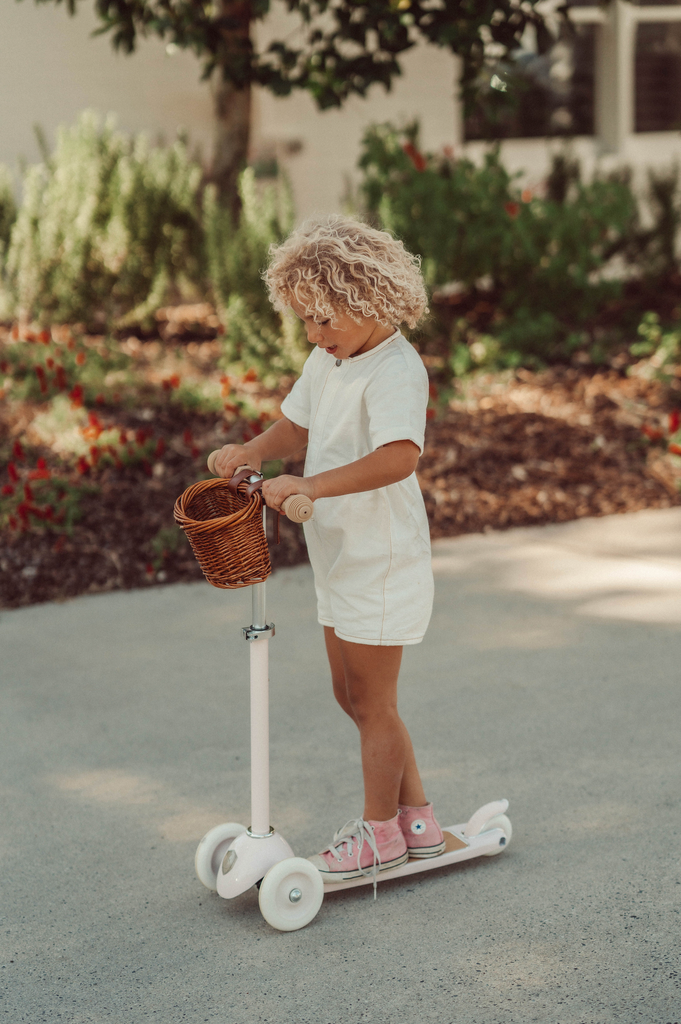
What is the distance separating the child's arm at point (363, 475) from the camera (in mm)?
2264

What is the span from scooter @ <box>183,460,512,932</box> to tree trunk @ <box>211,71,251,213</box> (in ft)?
19.0

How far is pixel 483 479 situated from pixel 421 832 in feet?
10.6

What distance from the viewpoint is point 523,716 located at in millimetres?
3500

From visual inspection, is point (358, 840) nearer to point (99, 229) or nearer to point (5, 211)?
point (99, 229)

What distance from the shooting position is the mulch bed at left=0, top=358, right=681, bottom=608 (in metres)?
4.82

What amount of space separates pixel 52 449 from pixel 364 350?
3.46 m

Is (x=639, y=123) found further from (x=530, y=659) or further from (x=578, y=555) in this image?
(x=530, y=659)

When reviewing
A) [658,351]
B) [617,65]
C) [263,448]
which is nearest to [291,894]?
[263,448]

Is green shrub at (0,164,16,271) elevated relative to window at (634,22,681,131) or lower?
lower

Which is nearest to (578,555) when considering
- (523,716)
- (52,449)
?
(523,716)

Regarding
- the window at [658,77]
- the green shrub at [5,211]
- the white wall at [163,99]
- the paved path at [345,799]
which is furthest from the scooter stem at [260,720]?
the window at [658,77]

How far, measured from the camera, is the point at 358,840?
101 inches

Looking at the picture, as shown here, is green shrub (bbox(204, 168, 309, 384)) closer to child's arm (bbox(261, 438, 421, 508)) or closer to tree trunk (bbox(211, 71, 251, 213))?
tree trunk (bbox(211, 71, 251, 213))

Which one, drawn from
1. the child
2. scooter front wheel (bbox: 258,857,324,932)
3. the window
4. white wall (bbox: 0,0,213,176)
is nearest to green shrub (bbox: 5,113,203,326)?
white wall (bbox: 0,0,213,176)
